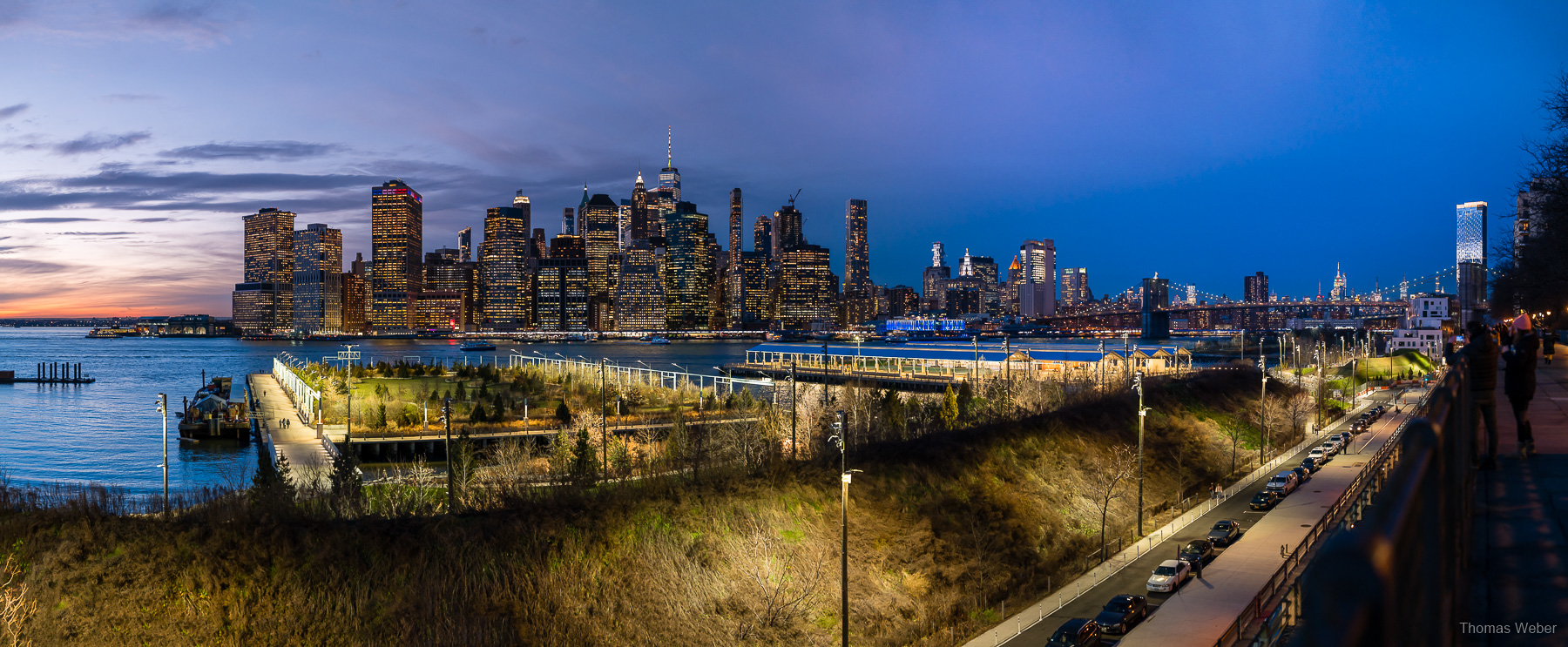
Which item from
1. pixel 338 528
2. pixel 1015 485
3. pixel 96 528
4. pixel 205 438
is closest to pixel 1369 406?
pixel 1015 485

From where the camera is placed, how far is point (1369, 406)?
2228 inches

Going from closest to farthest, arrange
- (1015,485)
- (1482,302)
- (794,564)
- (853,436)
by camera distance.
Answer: (794,564) < (1015,485) < (853,436) < (1482,302)

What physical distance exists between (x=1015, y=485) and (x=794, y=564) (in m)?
12.3

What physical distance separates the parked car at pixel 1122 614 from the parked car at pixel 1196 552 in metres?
3.32

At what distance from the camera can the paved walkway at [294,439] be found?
3691 cm

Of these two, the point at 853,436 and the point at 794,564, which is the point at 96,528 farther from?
the point at 853,436

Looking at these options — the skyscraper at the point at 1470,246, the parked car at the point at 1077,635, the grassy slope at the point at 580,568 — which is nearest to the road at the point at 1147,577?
the parked car at the point at 1077,635

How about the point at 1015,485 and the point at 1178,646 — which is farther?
the point at 1015,485

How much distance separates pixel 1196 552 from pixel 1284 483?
36.3ft

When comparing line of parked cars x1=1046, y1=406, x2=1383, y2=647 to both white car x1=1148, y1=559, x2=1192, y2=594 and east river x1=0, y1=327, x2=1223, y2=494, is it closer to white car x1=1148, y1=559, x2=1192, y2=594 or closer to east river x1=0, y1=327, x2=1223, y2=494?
white car x1=1148, y1=559, x2=1192, y2=594

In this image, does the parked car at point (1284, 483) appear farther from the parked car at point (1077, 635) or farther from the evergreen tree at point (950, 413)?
the parked car at point (1077, 635)

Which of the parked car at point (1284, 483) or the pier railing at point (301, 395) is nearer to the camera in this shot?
the parked car at point (1284, 483)

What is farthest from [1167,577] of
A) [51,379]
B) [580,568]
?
[51,379]

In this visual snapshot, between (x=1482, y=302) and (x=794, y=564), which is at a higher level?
(x=1482, y=302)
